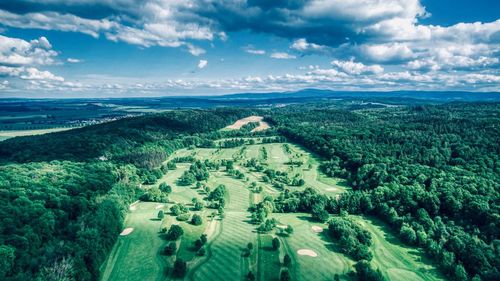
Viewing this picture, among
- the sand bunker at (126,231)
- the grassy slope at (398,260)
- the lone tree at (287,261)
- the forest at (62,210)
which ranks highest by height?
the forest at (62,210)

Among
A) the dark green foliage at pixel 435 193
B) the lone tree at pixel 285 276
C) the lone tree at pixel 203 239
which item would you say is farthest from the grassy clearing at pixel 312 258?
the lone tree at pixel 203 239

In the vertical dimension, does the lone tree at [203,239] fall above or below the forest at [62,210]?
below

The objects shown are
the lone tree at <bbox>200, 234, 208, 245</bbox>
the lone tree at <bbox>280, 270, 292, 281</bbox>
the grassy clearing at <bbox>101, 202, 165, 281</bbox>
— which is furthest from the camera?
the lone tree at <bbox>200, 234, 208, 245</bbox>

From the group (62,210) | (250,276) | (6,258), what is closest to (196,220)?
(250,276)

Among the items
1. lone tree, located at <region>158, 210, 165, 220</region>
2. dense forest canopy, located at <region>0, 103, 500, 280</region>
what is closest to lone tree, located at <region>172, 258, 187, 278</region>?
dense forest canopy, located at <region>0, 103, 500, 280</region>

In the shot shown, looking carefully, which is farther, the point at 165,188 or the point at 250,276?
the point at 165,188

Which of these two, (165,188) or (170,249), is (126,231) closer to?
(170,249)

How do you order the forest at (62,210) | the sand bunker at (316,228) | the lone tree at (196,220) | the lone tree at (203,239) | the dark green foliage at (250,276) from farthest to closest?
the lone tree at (196,220) → the sand bunker at (316,228) → the lone tree at (203,239) → the dark green foliage at (250,276) → the forest at (62,210)

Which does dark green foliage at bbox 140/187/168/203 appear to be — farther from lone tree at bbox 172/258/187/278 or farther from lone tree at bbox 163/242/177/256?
lone tree at bbox 172/258/187/278

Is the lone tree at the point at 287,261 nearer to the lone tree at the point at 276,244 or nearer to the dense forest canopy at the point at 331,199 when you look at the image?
the lone tree at the point at 276,244
